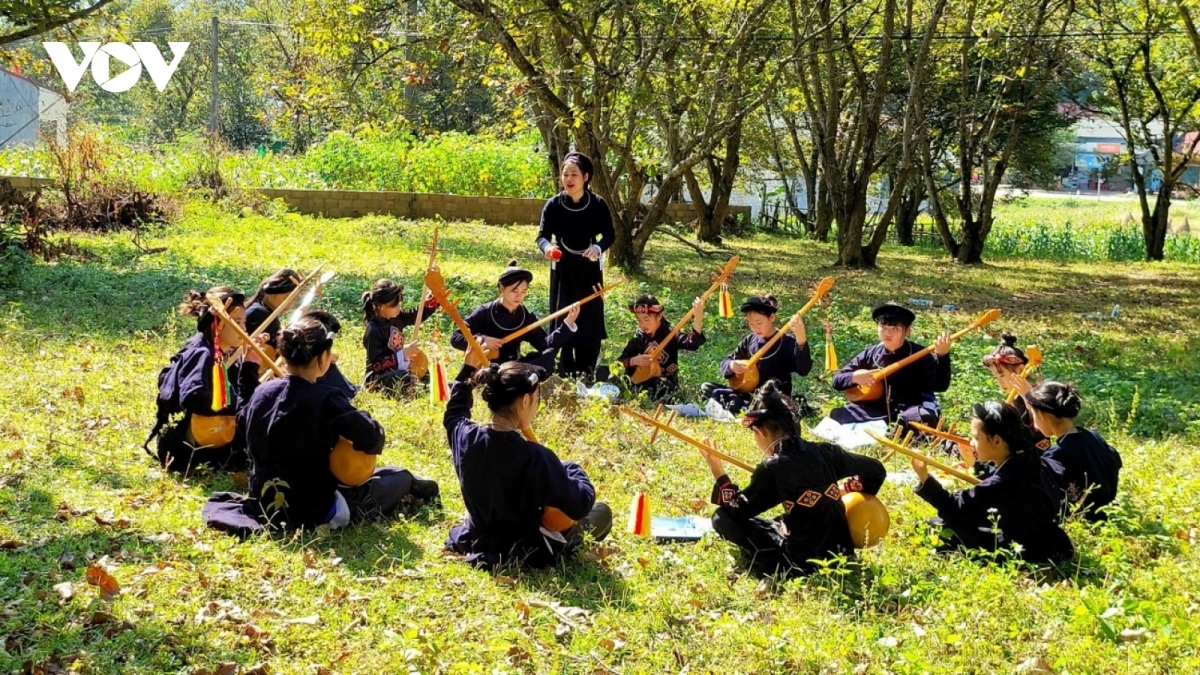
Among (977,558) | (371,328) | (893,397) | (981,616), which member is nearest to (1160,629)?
(981,616)

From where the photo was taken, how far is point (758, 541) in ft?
15.7

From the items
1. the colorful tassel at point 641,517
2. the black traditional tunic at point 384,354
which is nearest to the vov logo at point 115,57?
the black traditional tunic at point 384,354

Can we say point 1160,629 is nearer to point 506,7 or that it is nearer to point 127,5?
point 506,7

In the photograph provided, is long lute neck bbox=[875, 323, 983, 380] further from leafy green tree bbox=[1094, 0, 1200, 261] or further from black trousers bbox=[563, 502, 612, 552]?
leafy green tree bbox=[1094, 0, 1200, 261]

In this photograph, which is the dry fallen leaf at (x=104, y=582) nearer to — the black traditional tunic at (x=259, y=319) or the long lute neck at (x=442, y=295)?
the black traditional tunic at (x=259, y=319)

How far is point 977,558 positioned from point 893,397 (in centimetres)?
253

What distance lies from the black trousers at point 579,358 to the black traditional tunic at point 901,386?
6.17ft

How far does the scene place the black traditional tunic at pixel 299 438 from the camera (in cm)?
467

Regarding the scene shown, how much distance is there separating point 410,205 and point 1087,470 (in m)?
→ 17.0

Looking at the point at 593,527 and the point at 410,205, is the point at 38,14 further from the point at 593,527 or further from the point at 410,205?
the point at 410,205

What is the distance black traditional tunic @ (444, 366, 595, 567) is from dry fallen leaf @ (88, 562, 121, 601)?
4.56 ft

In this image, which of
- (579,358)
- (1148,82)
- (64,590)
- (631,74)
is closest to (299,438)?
(64,590)

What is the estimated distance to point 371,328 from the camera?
753 cm

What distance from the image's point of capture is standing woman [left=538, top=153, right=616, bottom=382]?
821 cm
